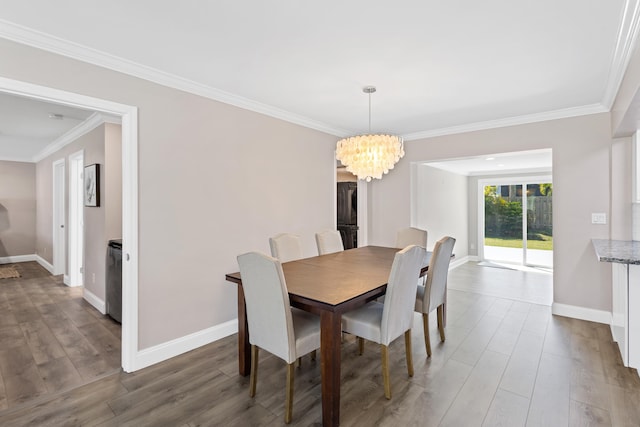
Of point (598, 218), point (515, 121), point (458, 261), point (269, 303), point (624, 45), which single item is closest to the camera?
point (269, 303)

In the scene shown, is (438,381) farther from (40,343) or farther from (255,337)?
(40,343)

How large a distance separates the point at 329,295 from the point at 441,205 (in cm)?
505

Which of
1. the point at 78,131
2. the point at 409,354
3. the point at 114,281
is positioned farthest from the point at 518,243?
the point at 78,131

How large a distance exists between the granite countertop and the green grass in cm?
369

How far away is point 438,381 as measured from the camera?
228cm

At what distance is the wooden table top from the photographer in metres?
1.90

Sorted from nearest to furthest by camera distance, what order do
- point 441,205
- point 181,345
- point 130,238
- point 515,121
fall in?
1. point 130,238
2. point 181,345
3. point 515,121
4. point 441,205

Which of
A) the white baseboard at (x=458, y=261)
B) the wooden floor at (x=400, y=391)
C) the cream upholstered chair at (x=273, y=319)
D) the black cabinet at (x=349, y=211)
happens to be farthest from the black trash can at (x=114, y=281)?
the white baseboard at (x=458, y=261)

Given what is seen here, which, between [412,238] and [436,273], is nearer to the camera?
[436,273]

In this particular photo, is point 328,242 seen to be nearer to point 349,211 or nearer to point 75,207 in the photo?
point 349,211

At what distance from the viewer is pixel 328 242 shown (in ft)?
11.7

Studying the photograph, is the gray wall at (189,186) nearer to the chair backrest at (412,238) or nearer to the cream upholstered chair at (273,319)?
the cream upholstered chair at (273,319)

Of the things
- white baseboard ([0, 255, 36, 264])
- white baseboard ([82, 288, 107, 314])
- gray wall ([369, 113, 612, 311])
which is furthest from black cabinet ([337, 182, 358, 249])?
white baseboard ([0, 255, 36, 264])

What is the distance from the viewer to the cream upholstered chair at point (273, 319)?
184 cm
